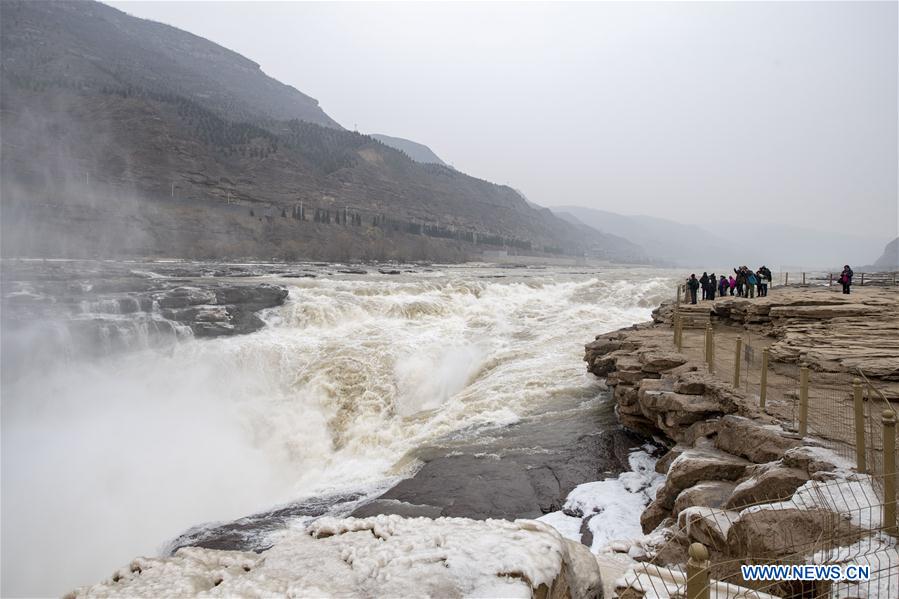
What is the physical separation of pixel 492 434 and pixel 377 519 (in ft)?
21.3

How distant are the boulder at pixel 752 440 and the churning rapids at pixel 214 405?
184 inches

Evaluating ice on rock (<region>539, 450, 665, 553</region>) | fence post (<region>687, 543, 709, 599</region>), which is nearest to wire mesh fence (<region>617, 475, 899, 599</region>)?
fence post (<region>687, 543, 709, 599</region>)

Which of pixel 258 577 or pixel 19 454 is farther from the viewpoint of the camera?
pixel 19 454

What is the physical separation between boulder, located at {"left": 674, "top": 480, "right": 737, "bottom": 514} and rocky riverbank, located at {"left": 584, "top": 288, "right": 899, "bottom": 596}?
11 millimetres

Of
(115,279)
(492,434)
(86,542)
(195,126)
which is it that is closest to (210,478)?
(86,542)

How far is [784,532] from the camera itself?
368 cm

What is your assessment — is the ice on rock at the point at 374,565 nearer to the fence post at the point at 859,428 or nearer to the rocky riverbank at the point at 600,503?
the rocky riverbank at the point at 600,503

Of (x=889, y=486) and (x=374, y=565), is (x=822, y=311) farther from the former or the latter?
(x=374, y=565)

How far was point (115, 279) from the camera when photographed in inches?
878

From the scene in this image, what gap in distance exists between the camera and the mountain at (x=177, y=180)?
51.6 meters

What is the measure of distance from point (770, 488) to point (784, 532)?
1069mm

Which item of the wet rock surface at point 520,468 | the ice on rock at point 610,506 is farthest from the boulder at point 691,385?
the wet rock surface at point 520,468

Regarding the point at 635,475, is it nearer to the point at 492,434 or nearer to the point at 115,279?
the point at 492,434

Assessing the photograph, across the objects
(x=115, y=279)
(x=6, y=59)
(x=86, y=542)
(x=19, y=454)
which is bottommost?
(x=86, y=542)
